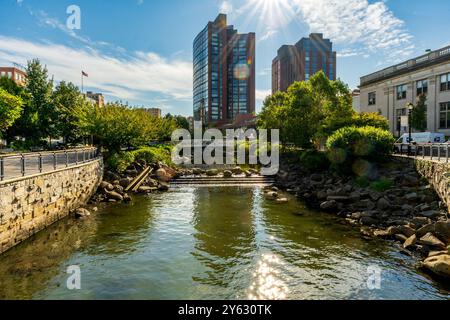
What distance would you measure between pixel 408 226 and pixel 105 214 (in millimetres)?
15584

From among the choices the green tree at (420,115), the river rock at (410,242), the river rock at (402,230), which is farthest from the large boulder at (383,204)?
the green tree at (420,115)

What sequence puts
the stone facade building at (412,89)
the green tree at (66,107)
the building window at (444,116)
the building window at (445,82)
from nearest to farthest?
the building window at (445,82), the building window at (444,116), the stone facade building at (412,89), the green tree at (66,107)

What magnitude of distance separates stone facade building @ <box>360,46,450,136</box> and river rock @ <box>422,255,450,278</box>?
71.8ft

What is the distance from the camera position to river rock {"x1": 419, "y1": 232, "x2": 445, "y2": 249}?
1153 centimetres

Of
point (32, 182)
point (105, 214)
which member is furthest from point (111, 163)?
point (32, 182)

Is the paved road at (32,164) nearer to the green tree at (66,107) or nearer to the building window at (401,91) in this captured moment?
the green tree at (66,107)

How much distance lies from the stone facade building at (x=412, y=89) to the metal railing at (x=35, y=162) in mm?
27585

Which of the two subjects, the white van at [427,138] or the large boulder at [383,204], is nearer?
the large boulder at [383,204]

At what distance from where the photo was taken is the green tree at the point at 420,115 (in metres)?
36.8

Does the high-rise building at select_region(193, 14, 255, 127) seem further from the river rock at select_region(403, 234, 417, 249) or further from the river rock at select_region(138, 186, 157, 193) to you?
the river rock at select_region(403, 234, 417, 249)

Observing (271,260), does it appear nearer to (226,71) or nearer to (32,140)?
(32,140)

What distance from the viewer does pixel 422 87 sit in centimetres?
3850

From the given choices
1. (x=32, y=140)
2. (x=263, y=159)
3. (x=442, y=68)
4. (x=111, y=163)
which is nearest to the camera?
(x=111, y=163)
